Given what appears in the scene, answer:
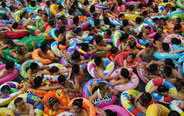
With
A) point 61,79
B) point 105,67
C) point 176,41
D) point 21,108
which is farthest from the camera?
point 176,41

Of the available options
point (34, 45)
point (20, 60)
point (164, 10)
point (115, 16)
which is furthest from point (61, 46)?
point (164, 10)

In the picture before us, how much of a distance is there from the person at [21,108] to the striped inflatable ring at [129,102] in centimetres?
212

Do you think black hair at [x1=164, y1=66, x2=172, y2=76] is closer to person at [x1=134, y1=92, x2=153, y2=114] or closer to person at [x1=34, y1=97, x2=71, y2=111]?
person at [x1=134, y1=92, x2=153, y2=114]

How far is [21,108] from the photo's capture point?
14.3 ft

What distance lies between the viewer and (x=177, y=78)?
5387mm

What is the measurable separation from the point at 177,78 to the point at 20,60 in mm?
4804

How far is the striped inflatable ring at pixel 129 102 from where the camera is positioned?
4384 millimetres

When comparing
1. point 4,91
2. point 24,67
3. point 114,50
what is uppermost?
point 114,50

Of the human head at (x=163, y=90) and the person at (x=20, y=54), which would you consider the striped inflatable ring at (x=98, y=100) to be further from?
the person at (x=20, y=54)

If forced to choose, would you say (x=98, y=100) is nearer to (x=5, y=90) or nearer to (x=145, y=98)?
(x=145, y=98)

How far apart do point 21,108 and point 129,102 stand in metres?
2.48

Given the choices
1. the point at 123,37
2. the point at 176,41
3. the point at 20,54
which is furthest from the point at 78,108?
the point at 176,41

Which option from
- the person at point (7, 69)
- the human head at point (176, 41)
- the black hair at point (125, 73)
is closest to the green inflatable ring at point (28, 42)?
the person at point (7, 69)

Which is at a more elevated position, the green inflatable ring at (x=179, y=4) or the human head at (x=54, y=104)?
the green inflatable ring at (x=179, y=4)
